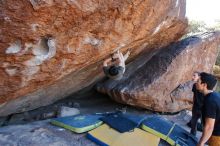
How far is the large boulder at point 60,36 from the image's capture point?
14.2ft

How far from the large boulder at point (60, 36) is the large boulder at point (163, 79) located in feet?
2.10

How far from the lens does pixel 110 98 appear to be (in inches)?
307

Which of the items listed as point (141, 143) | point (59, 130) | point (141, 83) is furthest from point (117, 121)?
point (141, 83)

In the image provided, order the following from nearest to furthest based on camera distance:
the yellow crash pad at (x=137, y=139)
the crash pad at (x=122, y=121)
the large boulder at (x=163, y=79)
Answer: the yellow crash pad at (x=137, y=139), the crash pad at (x=122, y=121), the large boulder at (x=163, y=79)

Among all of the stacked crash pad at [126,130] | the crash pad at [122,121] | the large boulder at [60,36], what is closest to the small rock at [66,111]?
the large boulder at [60,36]

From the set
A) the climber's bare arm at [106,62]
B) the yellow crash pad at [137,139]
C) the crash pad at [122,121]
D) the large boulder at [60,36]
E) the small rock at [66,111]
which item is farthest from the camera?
the small rock at [66,111]

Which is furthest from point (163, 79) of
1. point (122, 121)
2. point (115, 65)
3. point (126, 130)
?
point (126, 130)

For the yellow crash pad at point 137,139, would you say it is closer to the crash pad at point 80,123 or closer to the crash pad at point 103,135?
the crash pad at point 103,135

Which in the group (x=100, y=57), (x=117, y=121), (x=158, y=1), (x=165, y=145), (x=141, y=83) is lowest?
(x=165, y=145)

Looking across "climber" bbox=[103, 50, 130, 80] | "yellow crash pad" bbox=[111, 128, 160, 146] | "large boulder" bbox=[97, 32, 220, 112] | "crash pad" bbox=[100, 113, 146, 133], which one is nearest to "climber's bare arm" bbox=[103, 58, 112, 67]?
"climber" bbox=[103, 50, 130, 80]

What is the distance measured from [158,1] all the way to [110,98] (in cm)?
284

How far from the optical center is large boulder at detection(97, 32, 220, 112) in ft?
23.0

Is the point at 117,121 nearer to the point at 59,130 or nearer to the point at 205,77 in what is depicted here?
the point at 59,130

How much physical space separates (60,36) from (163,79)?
2944 mm
